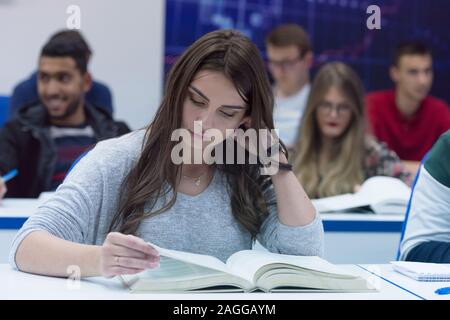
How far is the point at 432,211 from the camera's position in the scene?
1520 mm

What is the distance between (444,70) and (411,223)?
3085 mm

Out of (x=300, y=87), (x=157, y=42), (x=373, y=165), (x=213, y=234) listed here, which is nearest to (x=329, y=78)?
(x=373, y=165)

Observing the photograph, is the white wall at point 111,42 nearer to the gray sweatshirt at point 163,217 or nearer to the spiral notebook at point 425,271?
the gray sweatshirt at point 163,217


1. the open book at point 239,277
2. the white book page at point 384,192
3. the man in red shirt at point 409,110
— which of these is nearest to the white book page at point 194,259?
the open book at point 239,277

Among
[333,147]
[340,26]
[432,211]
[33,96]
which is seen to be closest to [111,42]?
[33,96]

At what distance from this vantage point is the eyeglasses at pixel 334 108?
2.91 meters

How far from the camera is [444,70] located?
438cm

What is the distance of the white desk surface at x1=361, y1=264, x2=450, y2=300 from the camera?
1.12 metres

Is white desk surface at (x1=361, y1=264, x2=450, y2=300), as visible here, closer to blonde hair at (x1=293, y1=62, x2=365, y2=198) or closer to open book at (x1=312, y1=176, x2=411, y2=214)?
open book at (x1=312, y1=176, x2=411, y2=214)

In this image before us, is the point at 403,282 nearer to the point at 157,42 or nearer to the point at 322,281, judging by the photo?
the point at 322,281

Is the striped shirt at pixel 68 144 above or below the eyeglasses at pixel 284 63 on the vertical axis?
below

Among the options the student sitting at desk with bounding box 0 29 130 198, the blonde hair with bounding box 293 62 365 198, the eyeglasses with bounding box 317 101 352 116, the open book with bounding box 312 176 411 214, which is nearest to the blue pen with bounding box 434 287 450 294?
the open book with bounding box 312 176 411 214

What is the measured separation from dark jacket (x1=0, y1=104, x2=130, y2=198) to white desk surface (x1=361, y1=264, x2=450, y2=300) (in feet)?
6.53

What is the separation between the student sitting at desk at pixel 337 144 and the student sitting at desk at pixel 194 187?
1.34 meters
